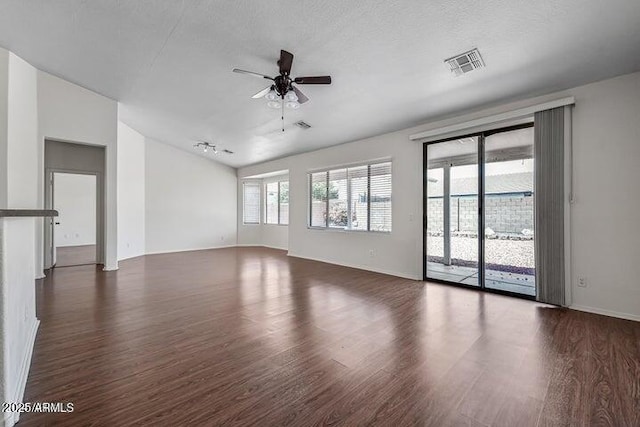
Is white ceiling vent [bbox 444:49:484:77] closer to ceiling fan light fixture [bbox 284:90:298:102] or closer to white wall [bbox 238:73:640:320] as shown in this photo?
white wall [bbox 238:73:640:320]

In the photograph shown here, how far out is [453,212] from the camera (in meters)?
4.70

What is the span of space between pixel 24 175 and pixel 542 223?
25.0ft

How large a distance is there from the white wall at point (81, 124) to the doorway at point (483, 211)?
6.13 meters

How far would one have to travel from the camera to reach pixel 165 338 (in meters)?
2.56

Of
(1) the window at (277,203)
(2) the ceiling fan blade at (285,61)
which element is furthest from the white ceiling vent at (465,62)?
(1) the window at (277,203)

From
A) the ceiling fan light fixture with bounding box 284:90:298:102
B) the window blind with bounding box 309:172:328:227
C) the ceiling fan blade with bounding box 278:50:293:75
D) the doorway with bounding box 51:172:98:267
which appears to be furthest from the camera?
the doorway with bounding box 51:172:98:267

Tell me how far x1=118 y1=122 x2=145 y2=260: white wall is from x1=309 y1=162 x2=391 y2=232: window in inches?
180

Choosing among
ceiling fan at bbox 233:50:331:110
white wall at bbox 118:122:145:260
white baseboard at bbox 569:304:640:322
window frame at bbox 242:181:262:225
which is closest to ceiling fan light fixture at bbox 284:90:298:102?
ceiling fan at bbox 233:50:331:110

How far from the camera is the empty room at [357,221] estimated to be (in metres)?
1.79

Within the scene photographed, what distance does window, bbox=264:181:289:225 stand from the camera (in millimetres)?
9008

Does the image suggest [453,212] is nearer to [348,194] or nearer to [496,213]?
[496,213]

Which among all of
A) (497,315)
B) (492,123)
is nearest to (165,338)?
(497,315)

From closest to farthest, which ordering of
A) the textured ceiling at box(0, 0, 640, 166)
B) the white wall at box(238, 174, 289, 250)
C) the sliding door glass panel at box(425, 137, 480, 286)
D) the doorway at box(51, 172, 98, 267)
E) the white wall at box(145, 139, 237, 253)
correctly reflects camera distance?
the textured ceiling at box(0, 0, 640, 166)
the sliding door glass panel at box(425, 137, 480, 286)
the white wall at box(145, 139, 237, 253)
the doorway at box(51, 172, 98, 267)
the white wall at box(238, 174, 289, 250)

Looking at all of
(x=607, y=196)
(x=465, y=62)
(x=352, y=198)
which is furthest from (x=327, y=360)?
(x=352, y=198)
